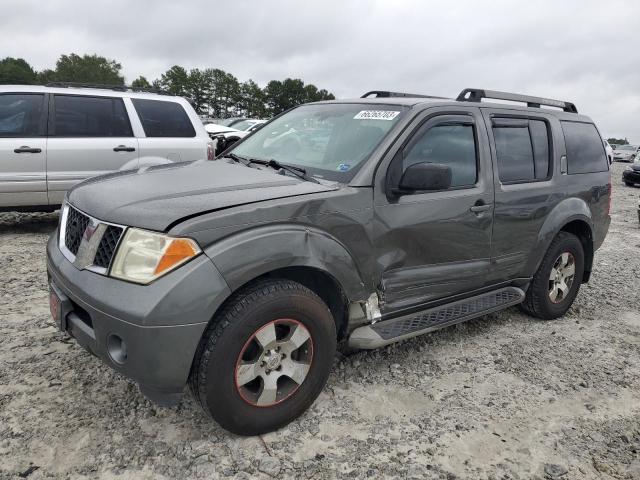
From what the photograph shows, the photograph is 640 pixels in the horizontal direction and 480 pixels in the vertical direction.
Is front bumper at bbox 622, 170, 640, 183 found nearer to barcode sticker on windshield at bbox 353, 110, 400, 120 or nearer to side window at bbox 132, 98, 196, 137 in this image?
side window at bbox 132, 98, 196, 137

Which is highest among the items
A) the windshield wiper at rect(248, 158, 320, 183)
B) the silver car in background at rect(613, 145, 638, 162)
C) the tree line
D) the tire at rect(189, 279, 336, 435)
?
the tree line

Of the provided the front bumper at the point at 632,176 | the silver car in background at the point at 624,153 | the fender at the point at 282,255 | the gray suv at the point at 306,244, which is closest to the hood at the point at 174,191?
the gray suv at the point at 306,244

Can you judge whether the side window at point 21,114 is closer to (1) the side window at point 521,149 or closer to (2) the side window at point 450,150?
(2) the side window at point 450,150

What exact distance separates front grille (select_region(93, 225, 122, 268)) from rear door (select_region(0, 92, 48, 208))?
430 centimetres

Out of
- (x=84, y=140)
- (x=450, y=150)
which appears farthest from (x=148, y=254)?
(x=84, y=140)

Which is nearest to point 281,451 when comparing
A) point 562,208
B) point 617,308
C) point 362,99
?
point 362,99

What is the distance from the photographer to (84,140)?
6047mm

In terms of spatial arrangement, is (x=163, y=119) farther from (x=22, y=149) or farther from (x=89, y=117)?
(x=22, y=149)

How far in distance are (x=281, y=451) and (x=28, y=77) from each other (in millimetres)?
97603

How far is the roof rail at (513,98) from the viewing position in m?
3.61

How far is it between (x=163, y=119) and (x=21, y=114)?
64.4 inches

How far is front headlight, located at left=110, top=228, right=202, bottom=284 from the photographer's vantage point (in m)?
2.14

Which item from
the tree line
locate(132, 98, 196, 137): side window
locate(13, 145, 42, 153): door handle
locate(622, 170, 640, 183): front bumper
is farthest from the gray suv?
the tree line

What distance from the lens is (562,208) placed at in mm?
4012
